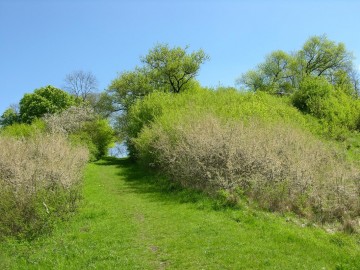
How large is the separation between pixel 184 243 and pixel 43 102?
49.4m

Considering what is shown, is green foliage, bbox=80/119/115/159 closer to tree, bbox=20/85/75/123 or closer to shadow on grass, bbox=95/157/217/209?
tree, bbox=20/85/75/123

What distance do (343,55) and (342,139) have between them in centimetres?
3027

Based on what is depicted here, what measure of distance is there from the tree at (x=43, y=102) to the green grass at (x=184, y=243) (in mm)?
42566

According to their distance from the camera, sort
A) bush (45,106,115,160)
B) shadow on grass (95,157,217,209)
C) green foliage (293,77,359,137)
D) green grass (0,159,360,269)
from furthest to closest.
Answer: bush (45,106,115,160) → green foliage (293,77,359,137) → shadow on grass (95,157,217,209) → green grass (0,159,360,269)

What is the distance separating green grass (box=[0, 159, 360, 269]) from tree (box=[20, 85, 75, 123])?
140ft

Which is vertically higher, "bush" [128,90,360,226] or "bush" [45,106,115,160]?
"bush" [45,106,115,160]

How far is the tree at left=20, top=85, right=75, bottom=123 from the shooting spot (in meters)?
56.2

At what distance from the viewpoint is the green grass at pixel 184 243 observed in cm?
1034

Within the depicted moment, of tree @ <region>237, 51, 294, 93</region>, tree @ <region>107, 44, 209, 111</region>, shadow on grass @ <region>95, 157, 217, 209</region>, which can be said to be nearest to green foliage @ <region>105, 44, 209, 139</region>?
tree @ <region>107, 44, 209, 111</region>

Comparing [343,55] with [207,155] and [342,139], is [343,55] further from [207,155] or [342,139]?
[207,155]

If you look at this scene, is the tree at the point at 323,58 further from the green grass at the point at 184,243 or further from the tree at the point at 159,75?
the green grass at the point at 184,243

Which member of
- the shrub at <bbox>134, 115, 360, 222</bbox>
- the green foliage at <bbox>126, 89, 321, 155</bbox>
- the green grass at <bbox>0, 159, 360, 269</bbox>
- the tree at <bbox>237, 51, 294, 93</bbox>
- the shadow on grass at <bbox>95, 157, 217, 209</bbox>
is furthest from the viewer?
the tree at <bbox>237, 51, 294, 93</bbox>

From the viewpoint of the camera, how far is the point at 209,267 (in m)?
9.79

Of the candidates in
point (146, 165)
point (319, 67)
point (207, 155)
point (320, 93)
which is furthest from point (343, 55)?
point (207, 155)
